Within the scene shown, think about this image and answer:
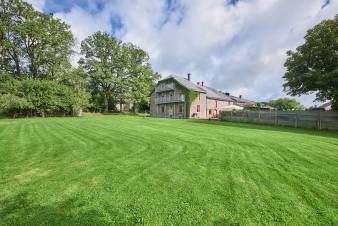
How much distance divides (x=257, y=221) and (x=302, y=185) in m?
1.87

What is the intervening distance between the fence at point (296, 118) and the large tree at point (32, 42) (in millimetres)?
30235

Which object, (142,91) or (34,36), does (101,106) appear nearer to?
(142,91)

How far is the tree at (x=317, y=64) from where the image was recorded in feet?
61.6

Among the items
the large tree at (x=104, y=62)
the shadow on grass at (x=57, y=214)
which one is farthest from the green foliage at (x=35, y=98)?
the shadow on grass at (x=57, y=214)

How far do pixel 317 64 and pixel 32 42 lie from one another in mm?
39236

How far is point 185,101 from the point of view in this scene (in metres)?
35.2

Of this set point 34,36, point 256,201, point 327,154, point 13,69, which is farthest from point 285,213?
point 13,69

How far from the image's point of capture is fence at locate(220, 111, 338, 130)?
57.8 ft

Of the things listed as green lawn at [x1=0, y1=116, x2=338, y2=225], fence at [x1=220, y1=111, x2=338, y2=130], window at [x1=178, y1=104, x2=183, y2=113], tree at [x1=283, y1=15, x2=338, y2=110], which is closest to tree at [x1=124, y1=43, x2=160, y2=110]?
window at [x1=178, y1=104, x2=183, y2=113]

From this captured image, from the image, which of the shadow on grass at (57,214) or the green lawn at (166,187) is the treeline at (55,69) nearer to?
the green lawn at (166,187)

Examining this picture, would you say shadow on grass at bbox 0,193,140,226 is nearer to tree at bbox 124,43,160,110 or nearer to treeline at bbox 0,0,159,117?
treeline at bbox 0,0,159,117

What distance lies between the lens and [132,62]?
146 ft

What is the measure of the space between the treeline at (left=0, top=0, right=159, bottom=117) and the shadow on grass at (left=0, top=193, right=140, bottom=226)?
91.7ft

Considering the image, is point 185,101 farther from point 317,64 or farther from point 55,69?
point 55,69
